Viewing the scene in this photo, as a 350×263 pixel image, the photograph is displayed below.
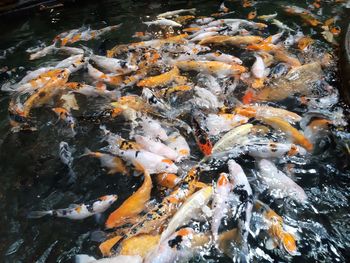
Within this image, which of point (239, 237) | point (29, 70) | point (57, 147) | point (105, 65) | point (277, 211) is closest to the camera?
point (239, 237)

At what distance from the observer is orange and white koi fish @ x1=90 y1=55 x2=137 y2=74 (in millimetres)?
6717

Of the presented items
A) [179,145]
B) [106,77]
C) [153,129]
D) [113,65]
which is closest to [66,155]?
[153,129]

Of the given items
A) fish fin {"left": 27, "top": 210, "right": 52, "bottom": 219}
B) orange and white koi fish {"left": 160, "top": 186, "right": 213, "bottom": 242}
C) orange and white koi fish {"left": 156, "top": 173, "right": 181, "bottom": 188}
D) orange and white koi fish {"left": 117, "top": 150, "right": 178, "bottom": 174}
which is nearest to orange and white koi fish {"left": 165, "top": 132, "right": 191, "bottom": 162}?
orange and white koi fish {"left": 117, "top": 150, "right": 178, "bottom": 174}

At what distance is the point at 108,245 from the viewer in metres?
3.72

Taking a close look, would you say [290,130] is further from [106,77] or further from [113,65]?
[113,65]

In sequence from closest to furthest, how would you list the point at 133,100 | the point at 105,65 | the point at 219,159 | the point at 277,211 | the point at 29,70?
1. the point at 277,211
2. the point at 219,159
3. the point at 133,100
4. the point at 105,65
5. the point at 29,70

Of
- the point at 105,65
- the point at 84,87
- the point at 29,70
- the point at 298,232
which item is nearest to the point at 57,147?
the point at 84,87

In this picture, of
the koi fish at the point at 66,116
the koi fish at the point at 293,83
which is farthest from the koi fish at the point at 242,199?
the koi fish at the point at 66,116

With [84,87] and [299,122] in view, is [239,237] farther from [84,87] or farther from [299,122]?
[84,87]

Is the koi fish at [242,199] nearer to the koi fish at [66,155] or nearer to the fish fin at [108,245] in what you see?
the fish fin at [108,245]

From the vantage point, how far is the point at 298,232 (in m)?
3.81

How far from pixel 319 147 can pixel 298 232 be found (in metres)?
1.46

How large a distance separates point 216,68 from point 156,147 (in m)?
2.41

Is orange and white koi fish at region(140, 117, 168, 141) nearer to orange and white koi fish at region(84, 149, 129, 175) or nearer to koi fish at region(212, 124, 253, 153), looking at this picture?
orange and white koi fish at region(84, 149, 129, 175)
